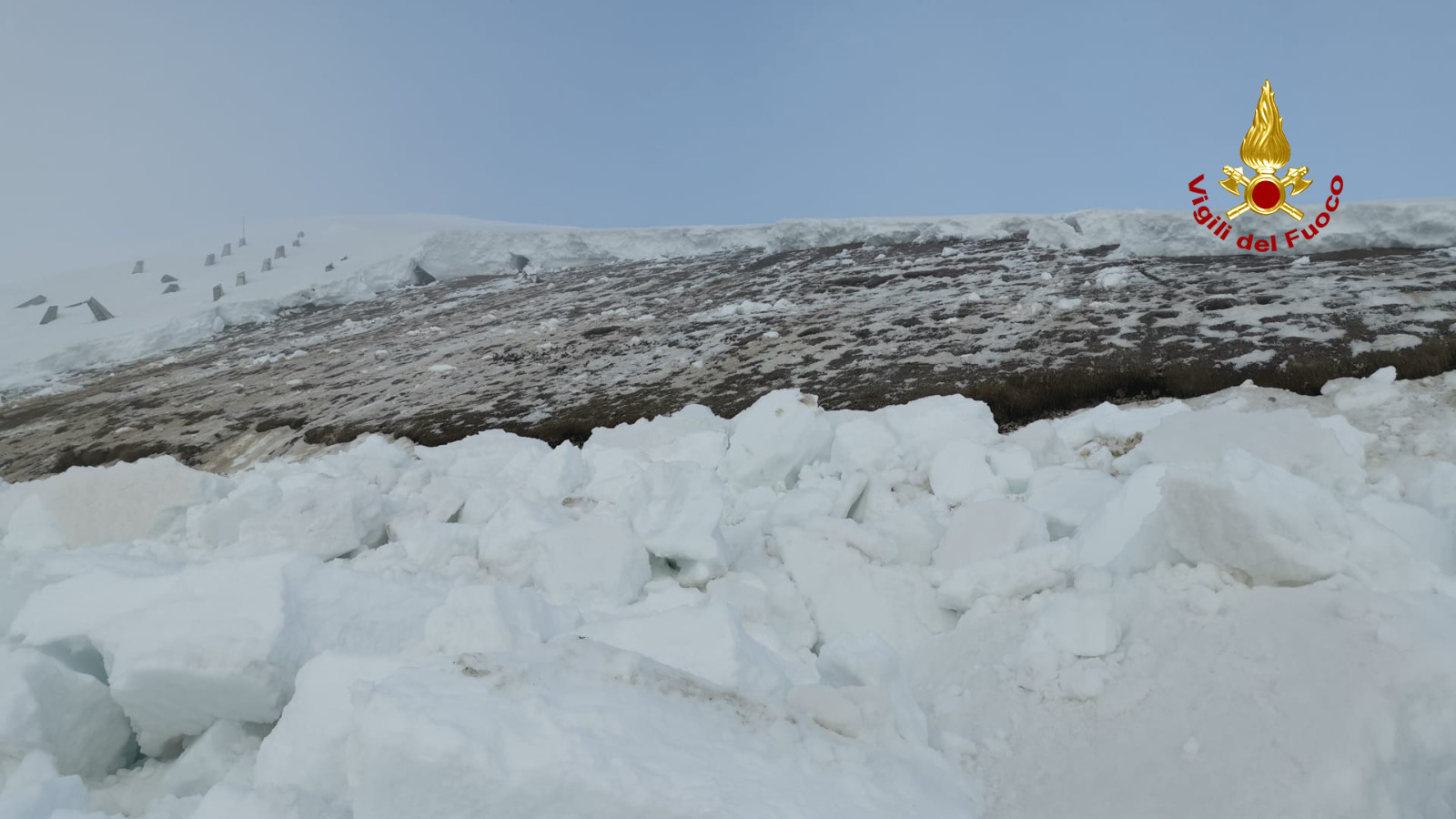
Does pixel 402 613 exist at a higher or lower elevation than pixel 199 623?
lower

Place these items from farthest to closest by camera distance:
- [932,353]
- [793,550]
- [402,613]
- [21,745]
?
[932,353]
[793,550]
[402,613]
[21,745]

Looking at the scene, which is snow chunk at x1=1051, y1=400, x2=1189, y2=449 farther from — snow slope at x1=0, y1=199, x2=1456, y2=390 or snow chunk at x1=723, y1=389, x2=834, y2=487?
snow slope at x1=0, y1=199, x2=1456, y2=390

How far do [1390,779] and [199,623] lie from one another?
5.42 metres

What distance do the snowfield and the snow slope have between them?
2135cm

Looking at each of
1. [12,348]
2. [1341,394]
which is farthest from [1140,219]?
[12,348]

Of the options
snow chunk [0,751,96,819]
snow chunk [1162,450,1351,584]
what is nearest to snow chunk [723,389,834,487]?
snow chunk [1162,450,1351,584]

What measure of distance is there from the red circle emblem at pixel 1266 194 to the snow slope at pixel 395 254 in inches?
225

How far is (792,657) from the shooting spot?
191 inches

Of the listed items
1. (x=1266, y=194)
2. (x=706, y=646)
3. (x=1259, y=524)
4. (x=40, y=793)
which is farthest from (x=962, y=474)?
(x=1266, y=194)

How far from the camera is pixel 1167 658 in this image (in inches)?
155

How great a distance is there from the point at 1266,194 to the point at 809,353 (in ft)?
36.2

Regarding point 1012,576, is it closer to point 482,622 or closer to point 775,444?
point 482,622

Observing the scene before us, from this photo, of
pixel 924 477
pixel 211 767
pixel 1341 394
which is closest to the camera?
pixel 211 767

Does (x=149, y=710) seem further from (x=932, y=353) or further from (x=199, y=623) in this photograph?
(x=932, y=353)
